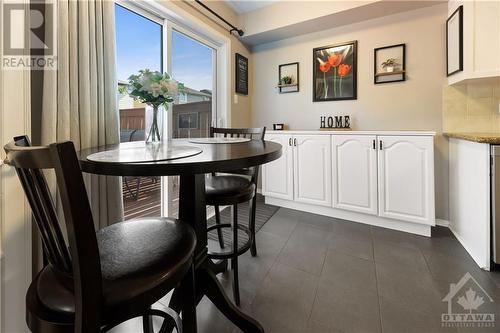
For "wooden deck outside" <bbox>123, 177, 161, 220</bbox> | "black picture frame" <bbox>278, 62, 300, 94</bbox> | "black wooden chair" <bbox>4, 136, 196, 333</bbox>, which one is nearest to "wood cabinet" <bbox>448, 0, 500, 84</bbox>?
"black picture frame" <bbox>278, 62, 300, 94</bbox>

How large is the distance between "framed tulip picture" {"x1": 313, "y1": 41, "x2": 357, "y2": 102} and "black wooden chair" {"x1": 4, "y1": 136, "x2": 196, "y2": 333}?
275 cm

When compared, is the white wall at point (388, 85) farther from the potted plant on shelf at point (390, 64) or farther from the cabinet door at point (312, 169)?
the cabinet door at point (312, 169)

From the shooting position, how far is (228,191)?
4.75 ft

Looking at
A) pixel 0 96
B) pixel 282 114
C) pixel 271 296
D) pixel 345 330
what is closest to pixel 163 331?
pixel 271 296

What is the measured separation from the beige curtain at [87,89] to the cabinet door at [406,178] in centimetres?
233

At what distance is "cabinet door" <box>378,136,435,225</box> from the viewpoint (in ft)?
7.22

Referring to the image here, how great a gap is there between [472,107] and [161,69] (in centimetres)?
299

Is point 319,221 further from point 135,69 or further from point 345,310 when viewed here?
point 135,69

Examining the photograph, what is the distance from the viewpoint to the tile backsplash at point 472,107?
225 cm

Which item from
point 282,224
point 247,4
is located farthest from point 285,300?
point 247,4

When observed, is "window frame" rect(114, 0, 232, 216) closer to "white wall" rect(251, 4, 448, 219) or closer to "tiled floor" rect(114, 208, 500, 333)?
"white wall" rect(251, 4, 448, 219)

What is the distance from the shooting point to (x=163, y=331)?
994 millimetres

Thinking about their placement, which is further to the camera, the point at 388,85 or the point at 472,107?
the point at 388,85

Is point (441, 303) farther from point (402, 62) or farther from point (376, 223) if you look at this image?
point (402, 62)
